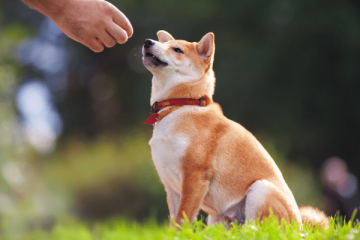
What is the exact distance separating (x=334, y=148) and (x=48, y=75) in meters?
10.7

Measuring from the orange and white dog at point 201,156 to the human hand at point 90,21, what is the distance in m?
0.37

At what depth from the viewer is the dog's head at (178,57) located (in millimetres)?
2613

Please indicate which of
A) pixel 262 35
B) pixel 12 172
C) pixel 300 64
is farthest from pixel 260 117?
pixel 12 172

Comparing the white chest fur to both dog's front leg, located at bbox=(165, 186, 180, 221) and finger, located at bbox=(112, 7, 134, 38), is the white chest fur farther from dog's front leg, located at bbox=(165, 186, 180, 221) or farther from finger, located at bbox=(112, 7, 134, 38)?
finger, located at bbox=(112, 7, 134, 38)

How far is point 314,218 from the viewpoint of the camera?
2605 mm

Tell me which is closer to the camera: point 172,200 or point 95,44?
point 95,44

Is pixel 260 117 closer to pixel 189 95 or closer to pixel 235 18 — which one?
pixel 235 18

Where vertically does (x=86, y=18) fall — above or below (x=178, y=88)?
above

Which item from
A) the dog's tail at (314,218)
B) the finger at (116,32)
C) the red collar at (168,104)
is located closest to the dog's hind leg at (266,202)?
the dog's tail at (314,218)

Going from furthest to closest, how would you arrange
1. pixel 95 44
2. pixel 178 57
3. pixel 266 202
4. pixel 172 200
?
pixel 178 57
pixel 172 200
pixel 95 44
pixel 266 202

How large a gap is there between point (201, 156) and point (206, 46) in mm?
1101

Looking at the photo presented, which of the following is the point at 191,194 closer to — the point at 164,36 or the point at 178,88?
the point at 178,88

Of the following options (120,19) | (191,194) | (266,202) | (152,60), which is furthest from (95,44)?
(266,202)

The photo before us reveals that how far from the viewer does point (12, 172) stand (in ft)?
17.3
